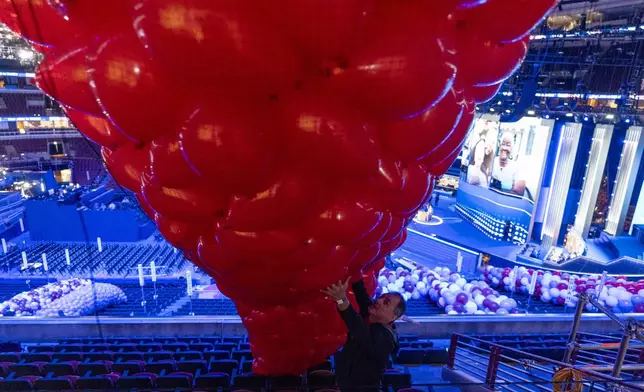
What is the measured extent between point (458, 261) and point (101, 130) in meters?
9.63

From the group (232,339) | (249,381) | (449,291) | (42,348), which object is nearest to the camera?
(249,381)

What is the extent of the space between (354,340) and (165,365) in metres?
2.23

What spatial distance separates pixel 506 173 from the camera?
48.5 feet

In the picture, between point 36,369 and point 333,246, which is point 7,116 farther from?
point 333,246

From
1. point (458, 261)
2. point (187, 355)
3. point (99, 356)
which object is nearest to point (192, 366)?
point (187, 355)

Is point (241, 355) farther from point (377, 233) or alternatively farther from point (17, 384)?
point (377, 233)

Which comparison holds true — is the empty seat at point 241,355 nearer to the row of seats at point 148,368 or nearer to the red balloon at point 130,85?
the row of seats at point 148,368

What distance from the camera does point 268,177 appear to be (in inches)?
49.1

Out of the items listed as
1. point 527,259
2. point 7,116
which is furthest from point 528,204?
point 7,116

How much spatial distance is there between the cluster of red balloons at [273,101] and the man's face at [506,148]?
14.1 metres

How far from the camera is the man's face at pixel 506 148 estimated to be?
14320 millimetres

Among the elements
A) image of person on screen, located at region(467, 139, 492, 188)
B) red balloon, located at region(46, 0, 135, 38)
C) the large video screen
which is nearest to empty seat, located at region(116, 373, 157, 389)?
red balloon, located at region(46, 0, 135, 38)

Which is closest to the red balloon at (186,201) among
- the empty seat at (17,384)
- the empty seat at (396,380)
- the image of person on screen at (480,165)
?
the empty seat at (396,380)

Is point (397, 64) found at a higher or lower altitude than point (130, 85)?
higher
